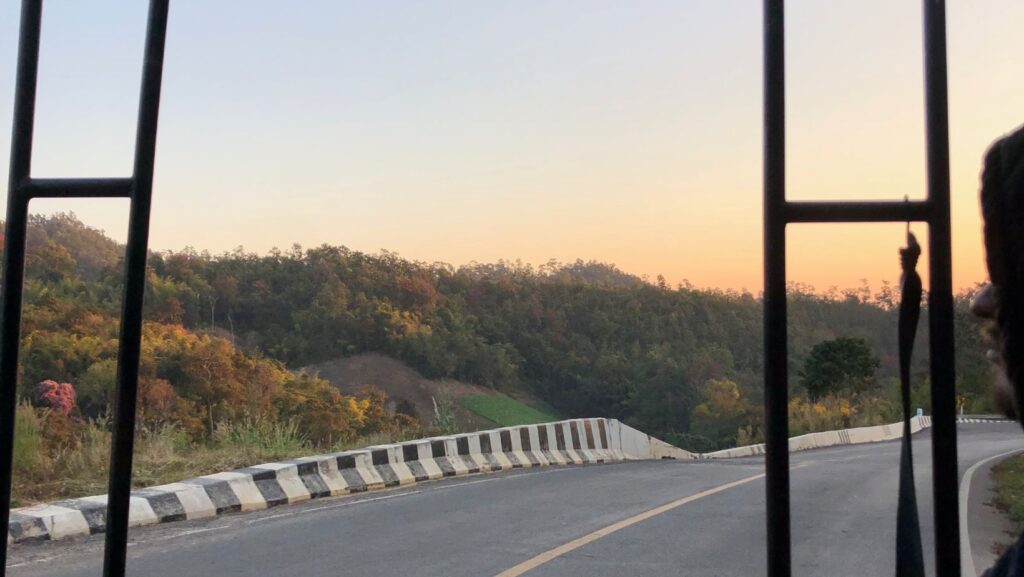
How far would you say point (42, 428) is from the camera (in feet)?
33.1

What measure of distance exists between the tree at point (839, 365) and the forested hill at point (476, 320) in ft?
25.5

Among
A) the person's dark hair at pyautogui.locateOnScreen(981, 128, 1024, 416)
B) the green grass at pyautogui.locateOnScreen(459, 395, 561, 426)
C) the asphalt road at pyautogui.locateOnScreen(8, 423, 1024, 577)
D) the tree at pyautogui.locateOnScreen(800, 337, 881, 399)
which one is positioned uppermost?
the person's dark hair at pyautogui.locateOnScreen(981, 128, 1024, 416)

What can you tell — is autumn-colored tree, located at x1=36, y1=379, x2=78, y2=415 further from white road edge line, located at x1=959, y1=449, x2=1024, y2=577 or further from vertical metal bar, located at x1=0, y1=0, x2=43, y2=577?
vertical metal bar, located at x1=0, y1=0, x2=43, y2=577

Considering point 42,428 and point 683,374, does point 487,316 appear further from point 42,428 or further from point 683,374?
point 42,428

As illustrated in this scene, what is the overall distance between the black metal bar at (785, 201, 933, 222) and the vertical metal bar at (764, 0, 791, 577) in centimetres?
3

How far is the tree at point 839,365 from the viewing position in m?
2.41

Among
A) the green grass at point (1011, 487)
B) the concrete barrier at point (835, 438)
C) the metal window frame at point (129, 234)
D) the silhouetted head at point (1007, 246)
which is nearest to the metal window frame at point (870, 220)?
the silhouetted head at point (1007, 246)


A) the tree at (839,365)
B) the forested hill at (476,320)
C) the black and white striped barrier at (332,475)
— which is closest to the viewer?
the tree at (839,365)

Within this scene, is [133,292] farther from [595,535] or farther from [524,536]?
[595,535]

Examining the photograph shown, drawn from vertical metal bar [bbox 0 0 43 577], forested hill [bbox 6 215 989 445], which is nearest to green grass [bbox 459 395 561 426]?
forested hill [bbox 6 215 989 445]

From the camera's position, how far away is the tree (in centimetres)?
241

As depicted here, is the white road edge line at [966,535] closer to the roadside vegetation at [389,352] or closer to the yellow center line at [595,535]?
the roadside vegetation at [389,352]

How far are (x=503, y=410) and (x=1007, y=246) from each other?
31.1 meters

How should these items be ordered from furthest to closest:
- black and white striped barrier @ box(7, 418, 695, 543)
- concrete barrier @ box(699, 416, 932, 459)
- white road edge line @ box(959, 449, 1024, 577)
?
1. concrete barrier @ box(699, 416, 932, 459)
2. black and white striped barrier @ box(7, 418, 695, 543)
3. white road edge line @ box(959, 449, 1024, 577)
